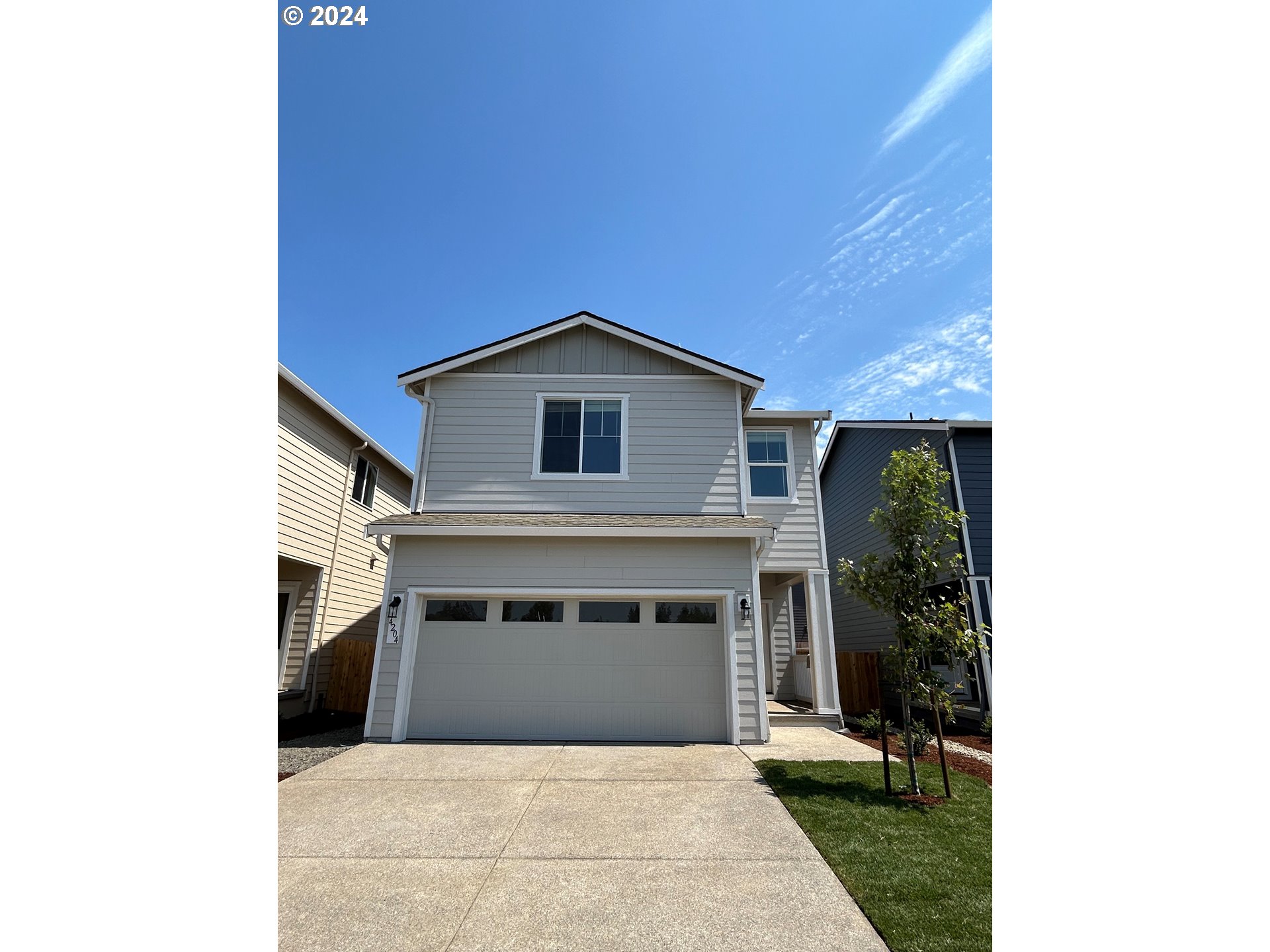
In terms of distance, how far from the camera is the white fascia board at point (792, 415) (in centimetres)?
1177

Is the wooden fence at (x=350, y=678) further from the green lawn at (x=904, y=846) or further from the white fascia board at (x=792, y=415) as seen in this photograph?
the white fascia board at (x=792, y=415)

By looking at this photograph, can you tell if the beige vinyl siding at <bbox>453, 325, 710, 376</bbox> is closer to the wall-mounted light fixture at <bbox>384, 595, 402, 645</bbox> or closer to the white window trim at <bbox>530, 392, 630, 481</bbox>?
the white window trim at <bbox>530, 392, 630, 481</bbox>

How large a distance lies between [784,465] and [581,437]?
4.32 metres

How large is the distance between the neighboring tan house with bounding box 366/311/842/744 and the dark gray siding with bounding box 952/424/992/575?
374 cm

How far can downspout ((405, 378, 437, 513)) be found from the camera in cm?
986

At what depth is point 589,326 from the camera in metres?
10.8

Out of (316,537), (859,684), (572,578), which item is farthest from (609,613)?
(316,537)

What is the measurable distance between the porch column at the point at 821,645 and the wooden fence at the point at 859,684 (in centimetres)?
143
